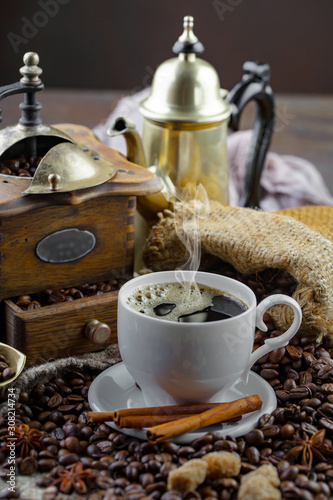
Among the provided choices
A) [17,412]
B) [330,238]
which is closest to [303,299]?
[330,238]

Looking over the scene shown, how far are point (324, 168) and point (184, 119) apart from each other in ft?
3.53

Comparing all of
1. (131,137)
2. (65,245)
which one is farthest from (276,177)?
(65,245)

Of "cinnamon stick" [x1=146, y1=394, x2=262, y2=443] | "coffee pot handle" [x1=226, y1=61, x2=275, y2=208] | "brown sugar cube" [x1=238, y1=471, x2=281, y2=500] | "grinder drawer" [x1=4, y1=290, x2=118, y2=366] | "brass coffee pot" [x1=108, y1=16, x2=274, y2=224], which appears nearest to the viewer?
"brown sugar cube" [x1=238, y1=471, x2=281, y2=500]

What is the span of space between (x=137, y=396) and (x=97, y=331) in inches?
7.0

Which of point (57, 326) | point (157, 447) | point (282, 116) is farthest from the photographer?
point (282, 116)

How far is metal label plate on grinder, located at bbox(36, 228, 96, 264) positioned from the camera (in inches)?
51.1

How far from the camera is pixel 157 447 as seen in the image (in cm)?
97

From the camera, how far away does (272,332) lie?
1.26 m

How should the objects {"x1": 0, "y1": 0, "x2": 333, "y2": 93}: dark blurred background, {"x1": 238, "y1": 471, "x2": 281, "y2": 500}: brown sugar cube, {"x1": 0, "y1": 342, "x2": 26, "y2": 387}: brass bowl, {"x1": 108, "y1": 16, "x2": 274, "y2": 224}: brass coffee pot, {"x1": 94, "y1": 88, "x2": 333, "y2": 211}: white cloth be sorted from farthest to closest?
{"x1": 0, "y1": 0, "x2": 333, "y2": 93}: dark blurred background → {"x1": 94, "y1": 88, "x2": 333, "y2": 211}: white cloth → {"x1": 108, "y1": 16, "x2": 274, "y2": 224}: brass coffee pot → {"x1": 0, "y1": 342, "x2": 26, "y2": 387}: brass bowl → {"x1": 238, "y1": 471, "x2": 281, "y2": 500}: brown sugar cube

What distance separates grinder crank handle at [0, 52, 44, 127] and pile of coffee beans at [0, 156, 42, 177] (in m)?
0.08

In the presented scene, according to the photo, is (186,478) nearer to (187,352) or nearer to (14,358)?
(187,352)

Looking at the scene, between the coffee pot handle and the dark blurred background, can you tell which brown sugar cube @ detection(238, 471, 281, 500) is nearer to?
the coffee pot handle

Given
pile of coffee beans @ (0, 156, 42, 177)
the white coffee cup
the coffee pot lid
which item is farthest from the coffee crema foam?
the coffee pot lid

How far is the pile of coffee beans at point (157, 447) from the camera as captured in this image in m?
0.90
